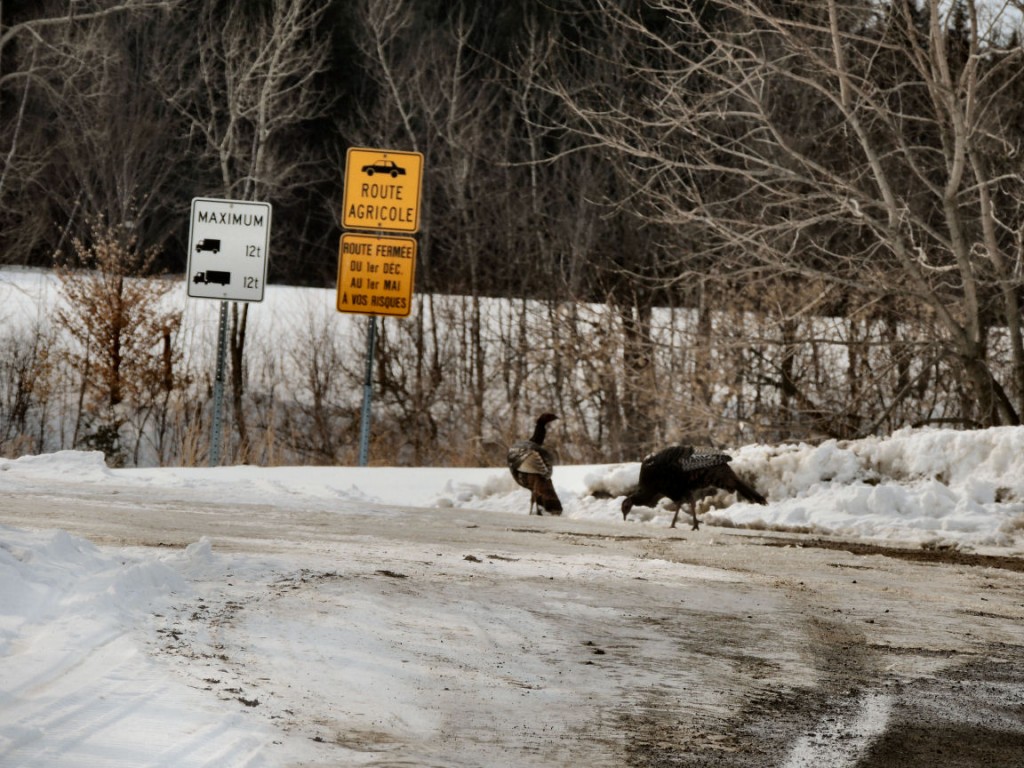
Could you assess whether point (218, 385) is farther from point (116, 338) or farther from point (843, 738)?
point (843, 738)

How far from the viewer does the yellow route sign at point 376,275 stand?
784 inches

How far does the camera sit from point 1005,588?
9984 mm

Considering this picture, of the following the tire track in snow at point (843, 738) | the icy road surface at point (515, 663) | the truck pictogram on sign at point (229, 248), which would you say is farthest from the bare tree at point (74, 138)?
the tire track in snow at point (843, 738)

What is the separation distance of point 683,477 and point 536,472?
1.63 m

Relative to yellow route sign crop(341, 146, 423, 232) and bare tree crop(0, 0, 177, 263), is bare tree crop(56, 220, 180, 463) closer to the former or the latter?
bare tree crop(0, 0, 177, 263)

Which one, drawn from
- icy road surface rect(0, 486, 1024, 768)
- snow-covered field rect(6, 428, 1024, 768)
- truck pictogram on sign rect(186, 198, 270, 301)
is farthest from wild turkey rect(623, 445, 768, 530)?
truck pictogram on sign rect(186, 198, 270, 301)

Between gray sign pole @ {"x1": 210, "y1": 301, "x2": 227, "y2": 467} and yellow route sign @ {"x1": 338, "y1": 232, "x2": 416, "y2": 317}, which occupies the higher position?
yellow route sign @ {"x1": 338, "y1": 232, "x2": 416, "y2": 317}

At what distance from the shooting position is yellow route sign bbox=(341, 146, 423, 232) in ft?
64.5

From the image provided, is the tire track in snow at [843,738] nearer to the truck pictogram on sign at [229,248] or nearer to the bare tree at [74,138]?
the truck pictogram on sign at [229,248]

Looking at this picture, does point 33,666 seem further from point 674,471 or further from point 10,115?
point 10,115

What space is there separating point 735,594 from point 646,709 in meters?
3.40

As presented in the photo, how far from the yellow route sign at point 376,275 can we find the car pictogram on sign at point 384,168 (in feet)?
2.87

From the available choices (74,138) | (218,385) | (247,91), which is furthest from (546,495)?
(74,138)

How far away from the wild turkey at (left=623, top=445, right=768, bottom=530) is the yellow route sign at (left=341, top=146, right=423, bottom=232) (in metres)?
7.11
